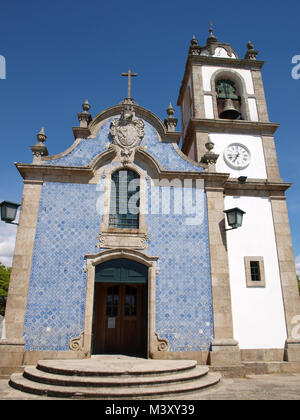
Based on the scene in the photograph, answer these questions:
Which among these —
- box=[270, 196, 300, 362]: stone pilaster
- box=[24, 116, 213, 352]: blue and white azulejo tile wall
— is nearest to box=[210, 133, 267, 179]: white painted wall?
box=[270, 196, 300, 362]: stone pilaster

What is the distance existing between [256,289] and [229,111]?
291 inches

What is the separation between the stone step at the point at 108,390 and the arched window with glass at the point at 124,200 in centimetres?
475

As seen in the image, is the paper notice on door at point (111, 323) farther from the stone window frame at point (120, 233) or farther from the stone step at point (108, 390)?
the stone step at point (108, 390)

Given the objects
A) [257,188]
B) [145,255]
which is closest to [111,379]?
[145,255]

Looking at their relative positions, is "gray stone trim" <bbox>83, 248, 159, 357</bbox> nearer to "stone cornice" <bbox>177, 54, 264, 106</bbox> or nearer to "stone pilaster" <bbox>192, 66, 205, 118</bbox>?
"stone pilaster" <bbox>192, 66, 205, 118</bbox>

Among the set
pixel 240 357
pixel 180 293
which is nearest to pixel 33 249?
pixel 180 293

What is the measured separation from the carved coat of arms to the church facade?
1.5 inches

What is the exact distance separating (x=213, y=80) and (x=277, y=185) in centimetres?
589

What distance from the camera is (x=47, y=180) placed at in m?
9.88

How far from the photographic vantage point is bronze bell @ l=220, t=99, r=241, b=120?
1243 cm

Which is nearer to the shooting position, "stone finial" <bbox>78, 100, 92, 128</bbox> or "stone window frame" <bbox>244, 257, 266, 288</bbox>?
"stone window frame" <bbox>244, 257, 266, 288</bbox>

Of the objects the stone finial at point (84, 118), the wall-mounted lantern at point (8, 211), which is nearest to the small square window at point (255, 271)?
the stone finial at point (84, 118)

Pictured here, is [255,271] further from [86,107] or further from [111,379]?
[86,107]
